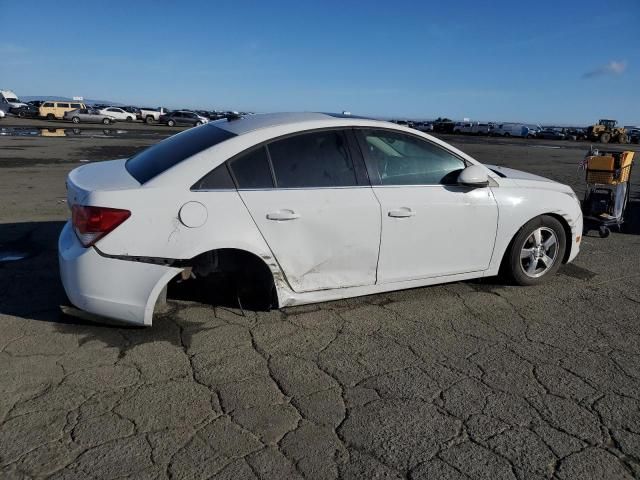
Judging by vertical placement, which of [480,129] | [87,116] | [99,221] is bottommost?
[99,221]

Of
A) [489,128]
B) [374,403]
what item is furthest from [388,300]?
[489,128]

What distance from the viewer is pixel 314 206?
144 inches

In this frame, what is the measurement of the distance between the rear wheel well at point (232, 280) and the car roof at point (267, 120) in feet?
3.03

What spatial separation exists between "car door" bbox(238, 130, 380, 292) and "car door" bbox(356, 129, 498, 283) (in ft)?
0.43

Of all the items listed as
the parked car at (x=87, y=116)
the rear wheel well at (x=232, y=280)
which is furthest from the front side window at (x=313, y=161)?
the parked car at (x=87, y=116)

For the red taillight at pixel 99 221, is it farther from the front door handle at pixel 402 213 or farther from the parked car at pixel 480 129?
the parked car at pixel 480 129

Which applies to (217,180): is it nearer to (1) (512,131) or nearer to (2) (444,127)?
(1) (512,131)

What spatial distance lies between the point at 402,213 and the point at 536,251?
61.7 inches

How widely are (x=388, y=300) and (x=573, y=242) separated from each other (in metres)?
1.97

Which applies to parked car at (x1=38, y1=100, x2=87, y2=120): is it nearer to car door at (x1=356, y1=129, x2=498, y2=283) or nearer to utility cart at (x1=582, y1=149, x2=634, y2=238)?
utility cart at (x1=582, y1=149, x2=634, y2=238)

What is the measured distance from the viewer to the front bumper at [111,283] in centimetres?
328

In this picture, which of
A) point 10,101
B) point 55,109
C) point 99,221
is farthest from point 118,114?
point 99,221

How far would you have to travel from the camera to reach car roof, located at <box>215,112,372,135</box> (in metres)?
3.86

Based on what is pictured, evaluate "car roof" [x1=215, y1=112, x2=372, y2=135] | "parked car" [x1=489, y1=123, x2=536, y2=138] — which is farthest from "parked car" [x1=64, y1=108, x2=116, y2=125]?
"car roof" [x1=215, y1=112, x2=372, y2=135]
